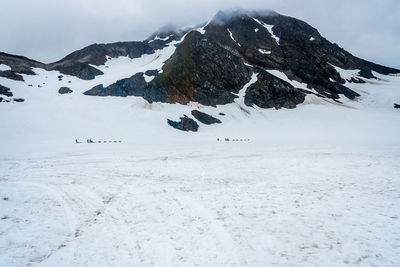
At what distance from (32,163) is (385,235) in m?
20.6

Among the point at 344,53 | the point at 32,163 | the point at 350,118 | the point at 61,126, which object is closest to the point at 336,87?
the point at 350,118

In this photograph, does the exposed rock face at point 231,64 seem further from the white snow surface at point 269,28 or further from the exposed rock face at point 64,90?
the exposed rock face at point 64,90

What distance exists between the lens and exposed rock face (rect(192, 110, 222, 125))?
47.9 m

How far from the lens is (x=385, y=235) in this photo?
263 inches

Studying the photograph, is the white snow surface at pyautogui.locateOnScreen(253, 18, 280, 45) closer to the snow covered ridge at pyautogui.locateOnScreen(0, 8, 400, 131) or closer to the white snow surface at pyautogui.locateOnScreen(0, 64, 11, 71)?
the snow covered ridge at pyautogui.locateOnScreen(0, 8, 400, 131)

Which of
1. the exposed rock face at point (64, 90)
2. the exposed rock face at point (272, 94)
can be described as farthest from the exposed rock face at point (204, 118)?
the exposed rock face at point (64, 90)

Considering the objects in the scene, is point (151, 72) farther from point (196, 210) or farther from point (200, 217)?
point (200, 217)

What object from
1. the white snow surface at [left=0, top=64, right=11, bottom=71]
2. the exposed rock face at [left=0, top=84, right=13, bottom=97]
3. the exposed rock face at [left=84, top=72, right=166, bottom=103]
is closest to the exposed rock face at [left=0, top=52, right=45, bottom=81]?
the white snow surface at [left=0, top=64, right=11, bottom=71]

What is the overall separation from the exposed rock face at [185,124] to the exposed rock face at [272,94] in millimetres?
21528

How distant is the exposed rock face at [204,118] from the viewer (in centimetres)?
4791

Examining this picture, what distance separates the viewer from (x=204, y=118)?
1908 inches

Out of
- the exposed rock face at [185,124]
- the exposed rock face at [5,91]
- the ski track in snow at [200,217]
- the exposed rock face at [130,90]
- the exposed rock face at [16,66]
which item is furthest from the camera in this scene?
the exposed rock face at [16,66]

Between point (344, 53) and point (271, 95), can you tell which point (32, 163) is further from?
point (344, 53)

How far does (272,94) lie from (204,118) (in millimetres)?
25840
